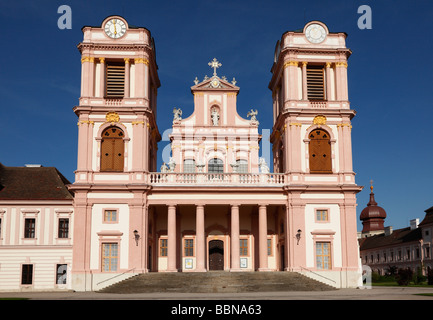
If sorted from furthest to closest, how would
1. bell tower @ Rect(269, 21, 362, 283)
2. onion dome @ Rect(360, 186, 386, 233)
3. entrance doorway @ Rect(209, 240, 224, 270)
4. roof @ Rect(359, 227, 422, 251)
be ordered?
onion dome @ Rect(360, 186, 386, 233) → roof @ Rect(359, 227, 422, 251) → entrance doorway @ Rect(209, 240, 224, 270) → bell tower @ Rect(269, 21, 362, 283)

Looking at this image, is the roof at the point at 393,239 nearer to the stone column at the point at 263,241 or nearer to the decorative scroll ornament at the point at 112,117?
the stone column at the point at 263,241

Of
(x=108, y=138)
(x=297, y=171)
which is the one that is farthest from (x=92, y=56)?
(x=297, y=171)

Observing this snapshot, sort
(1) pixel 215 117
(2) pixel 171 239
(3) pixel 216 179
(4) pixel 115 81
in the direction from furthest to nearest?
(1) pixel 215 117 → (4) pixel 115 81 → (3) pixel 216 179 → (2) pixel 171 239

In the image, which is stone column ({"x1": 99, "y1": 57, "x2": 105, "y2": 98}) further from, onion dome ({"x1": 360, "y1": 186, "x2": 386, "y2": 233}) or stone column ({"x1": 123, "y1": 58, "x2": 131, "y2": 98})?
onion dome ({"x1": 360, "y1": 186, "x2": 386, "y2": 233})

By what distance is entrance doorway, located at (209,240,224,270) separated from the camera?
39344mm

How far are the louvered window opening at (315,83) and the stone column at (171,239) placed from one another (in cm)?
1336

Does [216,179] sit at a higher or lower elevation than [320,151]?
lower

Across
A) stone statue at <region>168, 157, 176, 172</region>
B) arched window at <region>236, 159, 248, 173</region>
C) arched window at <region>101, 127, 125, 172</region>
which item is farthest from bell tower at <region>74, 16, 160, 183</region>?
arched window at <region>236, 159, 248, 173</region>

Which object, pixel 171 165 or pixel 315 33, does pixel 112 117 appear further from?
pixel 315 33

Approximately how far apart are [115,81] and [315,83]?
15018 millimetres

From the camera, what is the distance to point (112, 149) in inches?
1460

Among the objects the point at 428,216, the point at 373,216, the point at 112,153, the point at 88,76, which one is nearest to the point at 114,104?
the point at 88,76

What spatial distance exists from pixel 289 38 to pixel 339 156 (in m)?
9.62

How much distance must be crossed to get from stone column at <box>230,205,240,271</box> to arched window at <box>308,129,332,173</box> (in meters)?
6.36
